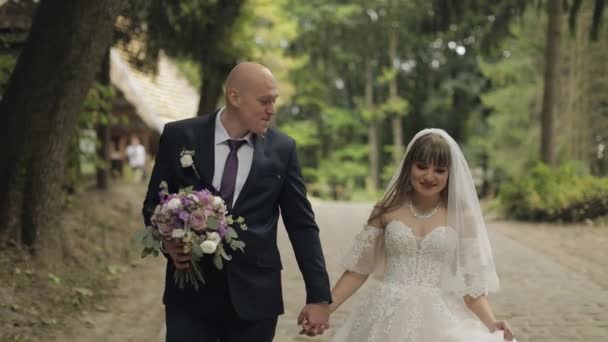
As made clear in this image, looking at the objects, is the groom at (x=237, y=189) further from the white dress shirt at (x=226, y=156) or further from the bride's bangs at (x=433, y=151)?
the bride's bangs at (x=433, y=151)

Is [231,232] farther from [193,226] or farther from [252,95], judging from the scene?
[252,95]

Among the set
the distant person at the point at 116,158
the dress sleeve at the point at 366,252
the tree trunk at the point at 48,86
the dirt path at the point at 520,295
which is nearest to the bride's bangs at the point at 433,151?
the dress sleeve at the point at 366,252

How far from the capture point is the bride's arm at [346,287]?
3.97 metres

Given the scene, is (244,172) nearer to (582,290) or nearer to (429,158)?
(429,158)

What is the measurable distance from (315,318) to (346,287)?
63 centimetres

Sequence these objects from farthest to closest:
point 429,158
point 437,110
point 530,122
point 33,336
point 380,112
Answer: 1. point 437,110
2. point 380,112
3. point 530,122
4. point 33,336
5. point 429,158

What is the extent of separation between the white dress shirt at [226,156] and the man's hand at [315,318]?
66 cm

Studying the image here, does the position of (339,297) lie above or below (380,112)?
below

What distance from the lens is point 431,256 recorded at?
392 cm

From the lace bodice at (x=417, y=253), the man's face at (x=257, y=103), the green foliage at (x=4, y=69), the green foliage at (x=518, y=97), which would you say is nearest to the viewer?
the man's face at (x=257, y=103)

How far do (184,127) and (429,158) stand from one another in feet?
4.18

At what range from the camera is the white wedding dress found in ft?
12.6

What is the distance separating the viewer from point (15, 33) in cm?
1205

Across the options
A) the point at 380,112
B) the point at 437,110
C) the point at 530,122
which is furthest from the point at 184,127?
the point at 437,110
